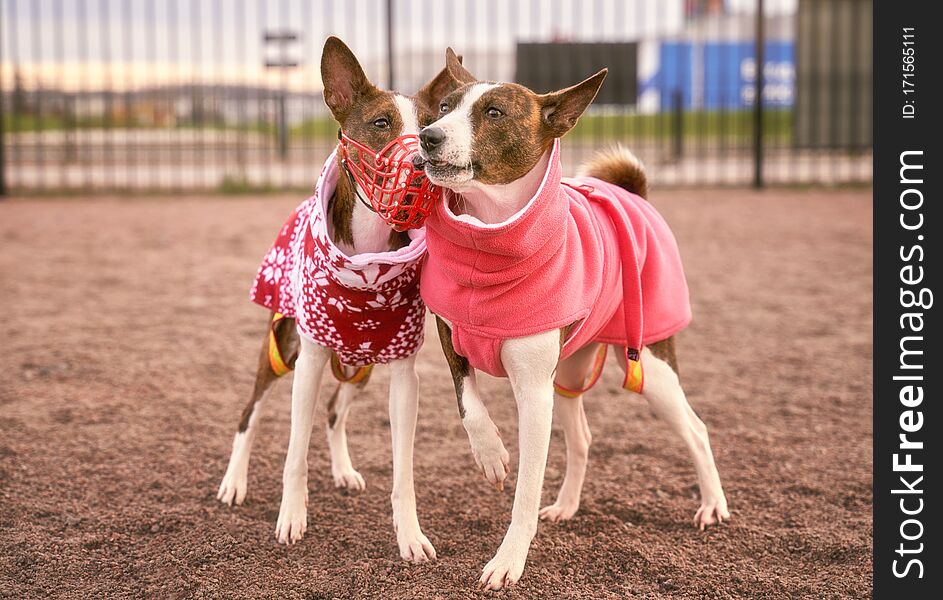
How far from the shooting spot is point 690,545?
2.99 meters

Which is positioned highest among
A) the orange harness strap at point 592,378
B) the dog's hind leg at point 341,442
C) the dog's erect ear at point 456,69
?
the dog's erect ear at point 456,69

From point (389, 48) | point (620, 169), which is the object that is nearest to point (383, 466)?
point (620, 169)

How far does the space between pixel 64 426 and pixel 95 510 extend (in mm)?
888

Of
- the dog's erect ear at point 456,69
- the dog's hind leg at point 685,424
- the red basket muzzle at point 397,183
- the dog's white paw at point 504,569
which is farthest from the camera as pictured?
the dog's hind leg at point 685,424

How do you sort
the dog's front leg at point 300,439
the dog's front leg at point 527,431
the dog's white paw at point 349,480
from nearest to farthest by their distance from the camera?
the dog's front leg at point 527,431 < the dog's front leg at point 300,439 < the dog's white paw at point 349,480

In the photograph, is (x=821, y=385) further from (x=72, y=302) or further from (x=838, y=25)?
(x=838, y=25)

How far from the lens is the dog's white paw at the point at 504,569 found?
2.71 meters

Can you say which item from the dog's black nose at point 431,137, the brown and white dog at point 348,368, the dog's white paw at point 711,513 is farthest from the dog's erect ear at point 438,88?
the dog's white paw at point 711,513

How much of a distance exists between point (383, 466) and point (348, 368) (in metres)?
0.60

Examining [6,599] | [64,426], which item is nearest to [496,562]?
[6,599]

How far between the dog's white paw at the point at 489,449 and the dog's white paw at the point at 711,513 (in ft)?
2.50

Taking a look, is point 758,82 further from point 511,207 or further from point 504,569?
point 504,569

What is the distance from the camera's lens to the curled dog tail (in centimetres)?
335
